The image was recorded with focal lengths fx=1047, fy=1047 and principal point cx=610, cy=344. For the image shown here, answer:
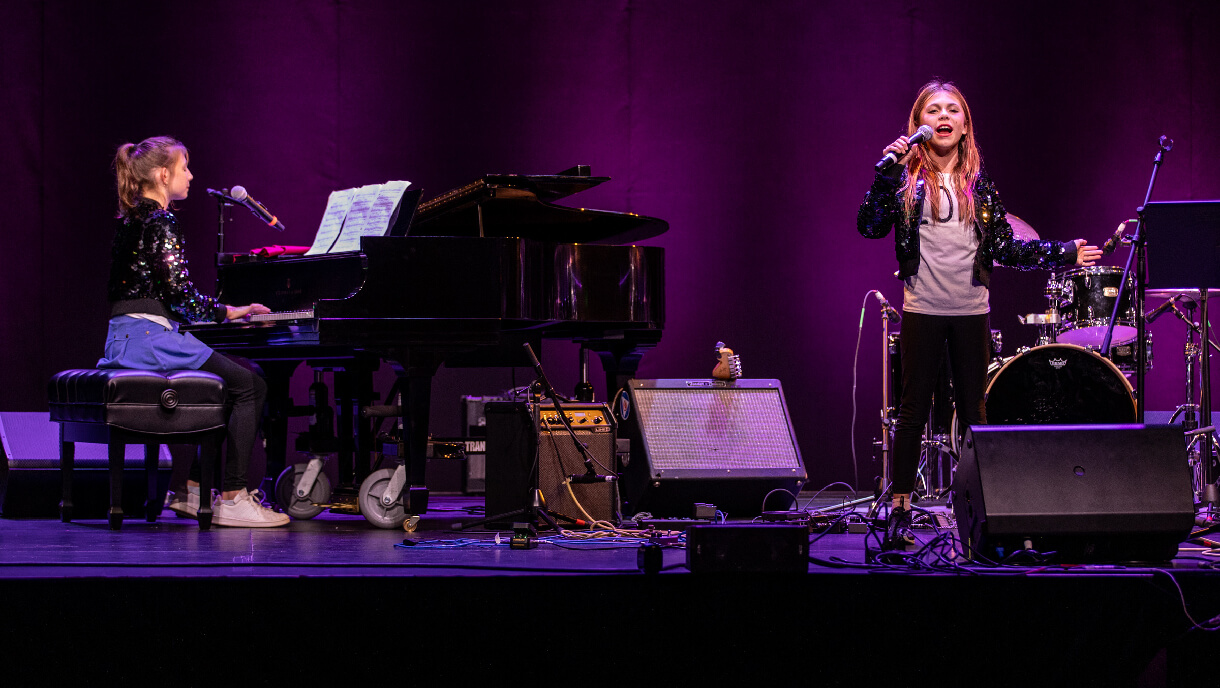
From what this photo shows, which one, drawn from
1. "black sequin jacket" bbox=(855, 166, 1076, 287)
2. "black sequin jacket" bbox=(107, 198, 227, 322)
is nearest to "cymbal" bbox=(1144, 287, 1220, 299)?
"black sequin jacket" bbox=(855, 166, 1076, 287)

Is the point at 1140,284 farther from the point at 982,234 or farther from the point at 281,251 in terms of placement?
the point at 281,251

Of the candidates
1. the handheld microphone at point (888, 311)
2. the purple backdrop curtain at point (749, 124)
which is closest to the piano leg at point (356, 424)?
the purple backdrop curtain at point (749, 124)

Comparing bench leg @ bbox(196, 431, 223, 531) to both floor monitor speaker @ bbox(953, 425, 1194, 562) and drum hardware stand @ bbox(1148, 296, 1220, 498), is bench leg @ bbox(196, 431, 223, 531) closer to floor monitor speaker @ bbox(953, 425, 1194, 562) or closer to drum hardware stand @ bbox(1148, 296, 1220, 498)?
floor monitor speaker @ bbox(953, 425, 1194, 562)

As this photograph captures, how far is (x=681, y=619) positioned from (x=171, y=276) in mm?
2767

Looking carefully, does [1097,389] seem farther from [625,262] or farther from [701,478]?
[625,262]

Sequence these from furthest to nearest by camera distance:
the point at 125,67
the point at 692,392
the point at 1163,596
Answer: the point at 125,67 → the point at 692,392 → the point at 1163,596

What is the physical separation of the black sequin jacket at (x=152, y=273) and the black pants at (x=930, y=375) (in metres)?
2.74

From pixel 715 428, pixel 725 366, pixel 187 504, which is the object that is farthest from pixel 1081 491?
pixel 187 504

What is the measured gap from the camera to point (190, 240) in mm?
6301

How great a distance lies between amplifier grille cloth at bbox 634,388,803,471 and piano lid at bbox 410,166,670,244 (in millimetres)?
795

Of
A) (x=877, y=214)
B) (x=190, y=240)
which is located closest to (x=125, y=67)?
(x=190, y=240)

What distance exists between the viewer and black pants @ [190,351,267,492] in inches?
171

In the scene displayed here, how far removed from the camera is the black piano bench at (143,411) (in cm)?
402

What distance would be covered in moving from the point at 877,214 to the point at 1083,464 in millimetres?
1225
